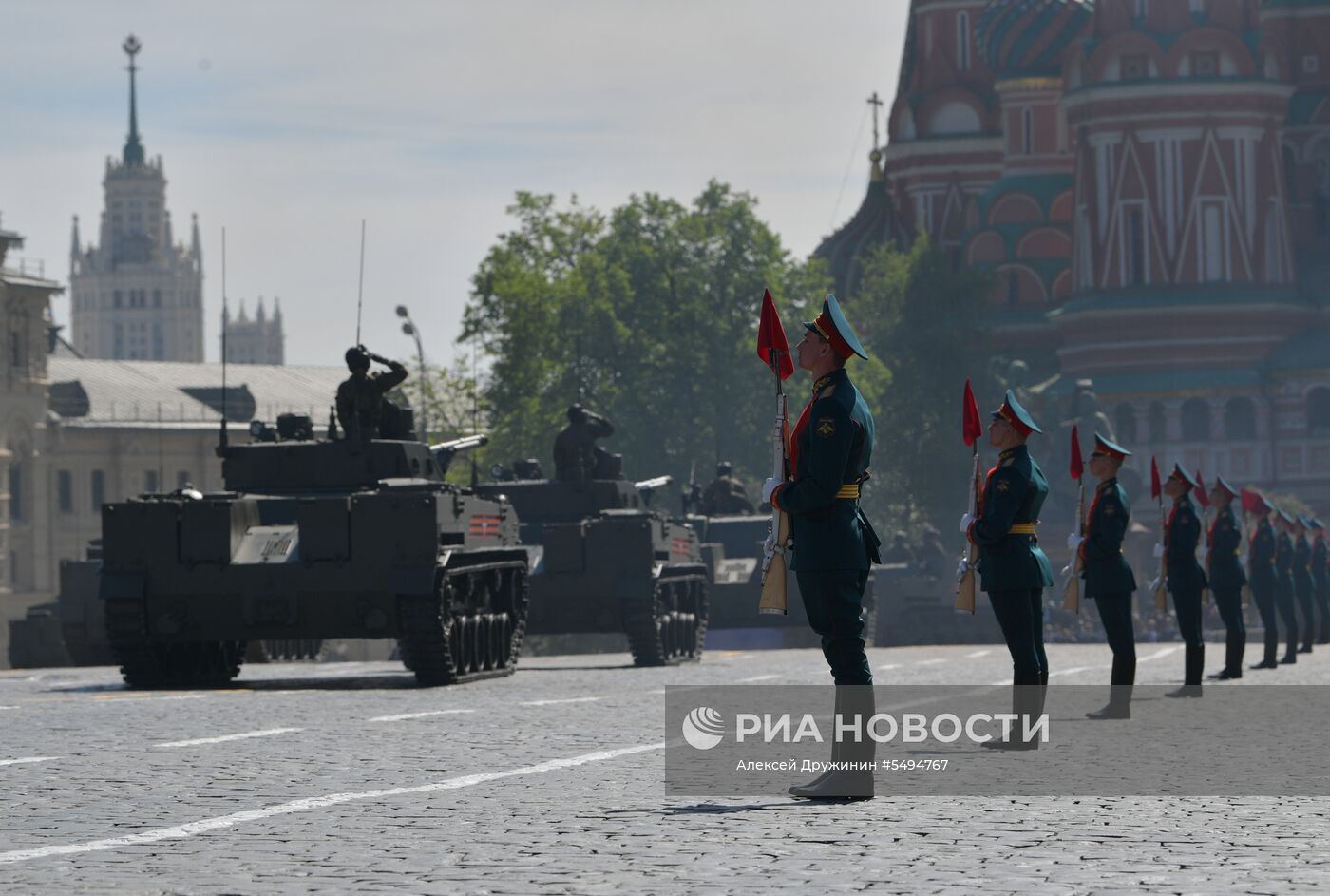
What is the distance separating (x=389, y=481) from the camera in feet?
83.3

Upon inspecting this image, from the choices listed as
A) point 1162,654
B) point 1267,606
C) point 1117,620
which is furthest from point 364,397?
point 1162,654

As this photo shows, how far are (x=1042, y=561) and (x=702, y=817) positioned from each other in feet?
16.6

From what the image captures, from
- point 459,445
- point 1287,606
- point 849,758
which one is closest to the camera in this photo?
point 849,758

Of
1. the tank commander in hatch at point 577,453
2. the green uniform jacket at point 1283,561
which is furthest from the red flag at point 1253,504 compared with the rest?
the tank commander in hatch at point 577,453

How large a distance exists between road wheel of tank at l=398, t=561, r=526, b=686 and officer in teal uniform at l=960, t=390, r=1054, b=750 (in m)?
8.91

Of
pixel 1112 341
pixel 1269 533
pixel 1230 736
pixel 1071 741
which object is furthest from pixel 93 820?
pixel 1112 341

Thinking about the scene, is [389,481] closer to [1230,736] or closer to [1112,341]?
[1230,736]

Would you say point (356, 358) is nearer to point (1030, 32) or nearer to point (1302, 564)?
point (1302, 564)

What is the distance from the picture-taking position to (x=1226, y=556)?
2448 cm

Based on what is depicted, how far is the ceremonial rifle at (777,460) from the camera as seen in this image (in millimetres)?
12148

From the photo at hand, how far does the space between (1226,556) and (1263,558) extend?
428 cm

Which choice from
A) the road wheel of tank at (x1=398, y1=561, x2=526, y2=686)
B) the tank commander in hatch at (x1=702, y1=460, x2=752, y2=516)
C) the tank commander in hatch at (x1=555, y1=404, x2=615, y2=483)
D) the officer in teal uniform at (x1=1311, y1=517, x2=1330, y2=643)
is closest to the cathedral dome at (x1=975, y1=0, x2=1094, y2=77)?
the tank commander in hatch at (x1=702, y1=460, x2=752, y2=516)

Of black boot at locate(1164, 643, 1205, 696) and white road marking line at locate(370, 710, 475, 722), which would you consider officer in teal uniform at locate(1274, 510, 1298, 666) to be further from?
white road marking line at locate(370, 710, 475, 722)

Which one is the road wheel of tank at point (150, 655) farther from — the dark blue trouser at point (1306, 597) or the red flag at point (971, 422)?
the dark blue trouser at point (1306, 597)
